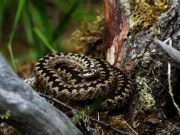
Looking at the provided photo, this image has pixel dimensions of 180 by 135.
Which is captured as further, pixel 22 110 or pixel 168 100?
pixel 168 100

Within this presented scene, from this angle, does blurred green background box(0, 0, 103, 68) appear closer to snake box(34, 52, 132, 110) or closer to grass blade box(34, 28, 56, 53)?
grass blade box(34, 28, 56, 53)

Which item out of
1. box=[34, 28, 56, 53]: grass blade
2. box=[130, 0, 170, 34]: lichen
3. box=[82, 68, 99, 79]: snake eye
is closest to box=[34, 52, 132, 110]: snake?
box=[82, 68, 99, 79]: snake eye

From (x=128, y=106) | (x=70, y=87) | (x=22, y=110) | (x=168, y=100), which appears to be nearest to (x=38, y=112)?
(x=22, y=110)

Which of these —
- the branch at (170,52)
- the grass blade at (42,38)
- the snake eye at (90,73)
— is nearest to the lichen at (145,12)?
the snake eye at (90,73)

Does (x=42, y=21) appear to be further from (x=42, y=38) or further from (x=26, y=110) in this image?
(x=26, y=110)

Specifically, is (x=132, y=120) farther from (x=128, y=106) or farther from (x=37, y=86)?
(x=37, y=86)

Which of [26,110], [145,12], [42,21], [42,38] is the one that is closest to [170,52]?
[26,110]

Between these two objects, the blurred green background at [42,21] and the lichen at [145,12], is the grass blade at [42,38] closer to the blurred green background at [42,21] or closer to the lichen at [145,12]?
the blurred green background at [42,21]
